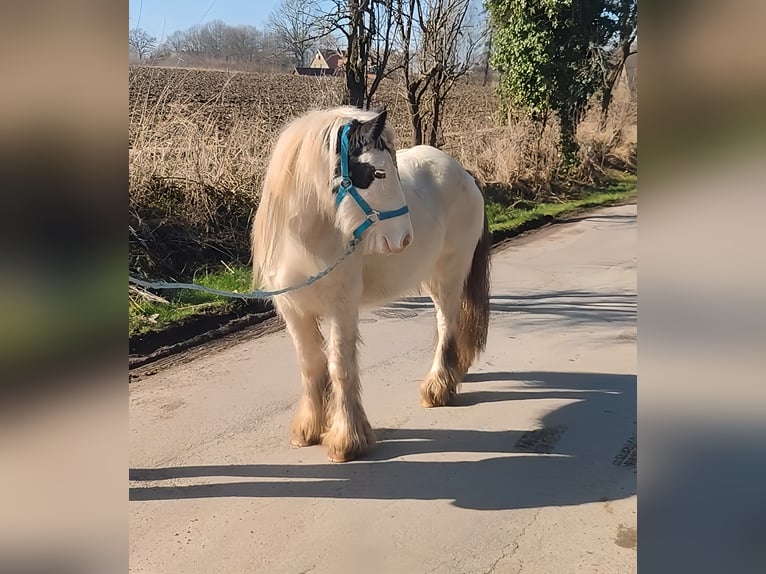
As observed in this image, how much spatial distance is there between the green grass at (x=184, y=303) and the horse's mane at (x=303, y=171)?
2403 mm

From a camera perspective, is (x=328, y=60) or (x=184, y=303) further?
(x=328, y=60)

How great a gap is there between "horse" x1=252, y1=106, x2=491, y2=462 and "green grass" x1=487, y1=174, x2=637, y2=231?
567 cm

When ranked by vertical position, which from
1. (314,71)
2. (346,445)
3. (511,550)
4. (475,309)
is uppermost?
(314,71)

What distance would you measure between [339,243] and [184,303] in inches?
125

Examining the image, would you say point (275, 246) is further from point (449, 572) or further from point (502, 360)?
point (502, 360)

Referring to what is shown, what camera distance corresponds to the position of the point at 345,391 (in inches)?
128

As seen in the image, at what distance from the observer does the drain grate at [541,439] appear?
3.38 metres

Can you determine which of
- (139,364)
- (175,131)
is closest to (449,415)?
(139,364)

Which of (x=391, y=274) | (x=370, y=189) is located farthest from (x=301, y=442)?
(x=370, y=189)

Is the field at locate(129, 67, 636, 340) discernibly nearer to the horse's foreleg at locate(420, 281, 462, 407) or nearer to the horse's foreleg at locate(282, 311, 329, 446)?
the horse's foreleg at locate(282, 311, 329, 446)

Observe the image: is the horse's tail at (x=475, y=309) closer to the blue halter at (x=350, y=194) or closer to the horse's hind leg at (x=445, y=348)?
the horse's hind leg at (x=445, y=348)

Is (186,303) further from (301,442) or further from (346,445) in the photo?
(346,445)

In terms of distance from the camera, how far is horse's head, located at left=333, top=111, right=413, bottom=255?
9.46ft
